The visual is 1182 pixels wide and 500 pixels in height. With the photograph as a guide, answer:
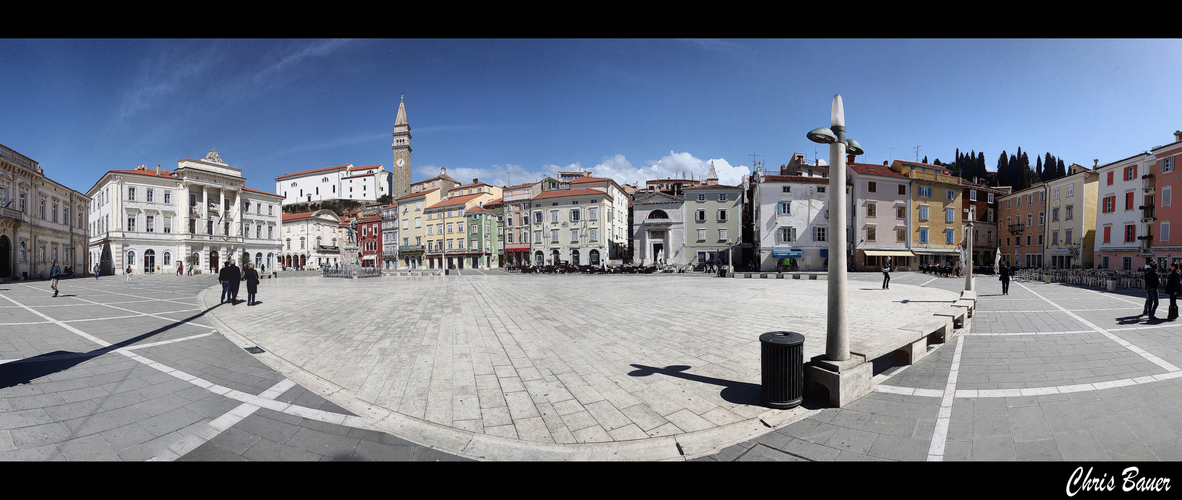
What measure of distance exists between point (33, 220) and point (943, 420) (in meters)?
54.4

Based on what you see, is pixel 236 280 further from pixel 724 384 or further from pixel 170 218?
pixel 170 218

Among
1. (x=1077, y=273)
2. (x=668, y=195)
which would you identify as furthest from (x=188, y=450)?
(x=668, y=195)

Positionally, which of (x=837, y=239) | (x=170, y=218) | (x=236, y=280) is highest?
(x=170, y=218)

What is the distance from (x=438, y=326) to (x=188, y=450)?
5.85 m

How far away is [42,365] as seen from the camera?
5.80 metres

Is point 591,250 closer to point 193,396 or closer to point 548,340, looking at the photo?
point 548,340

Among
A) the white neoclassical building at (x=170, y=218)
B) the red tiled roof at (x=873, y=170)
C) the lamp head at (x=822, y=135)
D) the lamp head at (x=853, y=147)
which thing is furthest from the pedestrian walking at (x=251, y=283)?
the red tiled roof at (x=873, y=170)

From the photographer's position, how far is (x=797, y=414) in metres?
4.04

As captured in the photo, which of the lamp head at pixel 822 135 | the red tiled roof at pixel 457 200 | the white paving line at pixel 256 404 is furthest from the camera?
the red tiled roof at pixel 457 200

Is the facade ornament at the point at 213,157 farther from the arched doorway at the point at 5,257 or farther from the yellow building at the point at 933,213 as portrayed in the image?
the yellow building at the point at 933,213

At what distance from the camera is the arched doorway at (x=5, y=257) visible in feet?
92.9

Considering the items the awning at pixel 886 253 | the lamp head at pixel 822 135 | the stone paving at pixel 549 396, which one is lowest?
the stone paving at pixel 549 396

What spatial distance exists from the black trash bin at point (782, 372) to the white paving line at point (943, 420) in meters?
1.14

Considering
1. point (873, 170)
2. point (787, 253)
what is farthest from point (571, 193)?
point (873, 170)
